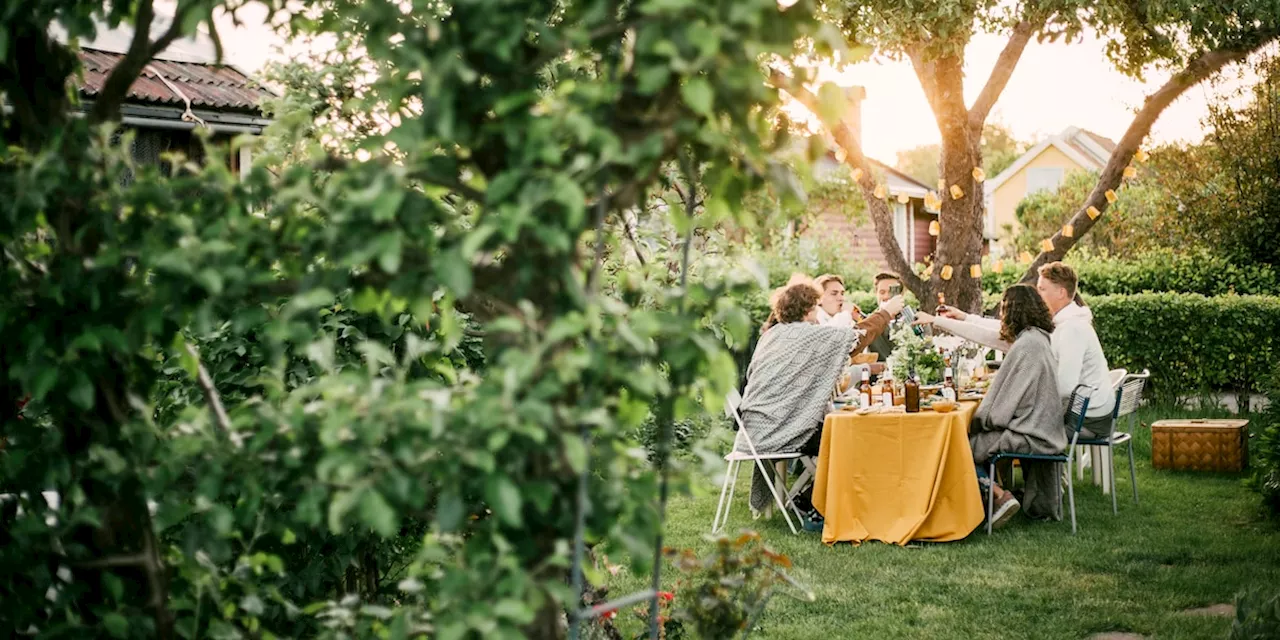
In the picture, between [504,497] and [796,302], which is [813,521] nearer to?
[796,302]

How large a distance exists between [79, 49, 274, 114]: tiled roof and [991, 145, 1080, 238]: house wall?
30.5 m

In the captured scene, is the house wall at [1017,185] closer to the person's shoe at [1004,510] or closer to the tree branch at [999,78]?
the tree branch at [999,78]

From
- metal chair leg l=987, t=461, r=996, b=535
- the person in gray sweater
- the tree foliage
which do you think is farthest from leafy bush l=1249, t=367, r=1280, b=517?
the tree foliage

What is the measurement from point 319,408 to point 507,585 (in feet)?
1.36

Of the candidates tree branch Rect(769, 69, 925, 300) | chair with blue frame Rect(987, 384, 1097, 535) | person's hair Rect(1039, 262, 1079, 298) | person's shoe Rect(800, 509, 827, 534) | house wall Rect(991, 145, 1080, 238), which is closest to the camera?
chair with blue frame Rect(987, 384, 1097, 535)

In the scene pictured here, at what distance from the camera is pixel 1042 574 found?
5.80m

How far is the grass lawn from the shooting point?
495 cm

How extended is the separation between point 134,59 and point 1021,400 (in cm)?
564

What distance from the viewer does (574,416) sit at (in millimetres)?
1763

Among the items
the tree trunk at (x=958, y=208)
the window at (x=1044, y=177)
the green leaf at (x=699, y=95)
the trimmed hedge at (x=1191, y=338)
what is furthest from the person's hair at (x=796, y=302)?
the window at (x=1044, y=177)

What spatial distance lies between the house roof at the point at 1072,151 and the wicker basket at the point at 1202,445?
29.4 meters

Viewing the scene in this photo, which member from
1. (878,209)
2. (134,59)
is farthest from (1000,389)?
(134,59)

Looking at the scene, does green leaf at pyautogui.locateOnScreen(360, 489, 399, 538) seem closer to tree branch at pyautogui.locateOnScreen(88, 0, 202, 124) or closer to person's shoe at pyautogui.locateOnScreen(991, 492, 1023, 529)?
tree branch at pyautogui.locateOnScreen(88, 0, 202, 124)

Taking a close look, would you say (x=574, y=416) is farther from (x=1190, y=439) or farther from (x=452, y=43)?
(x=1190, y=439)
